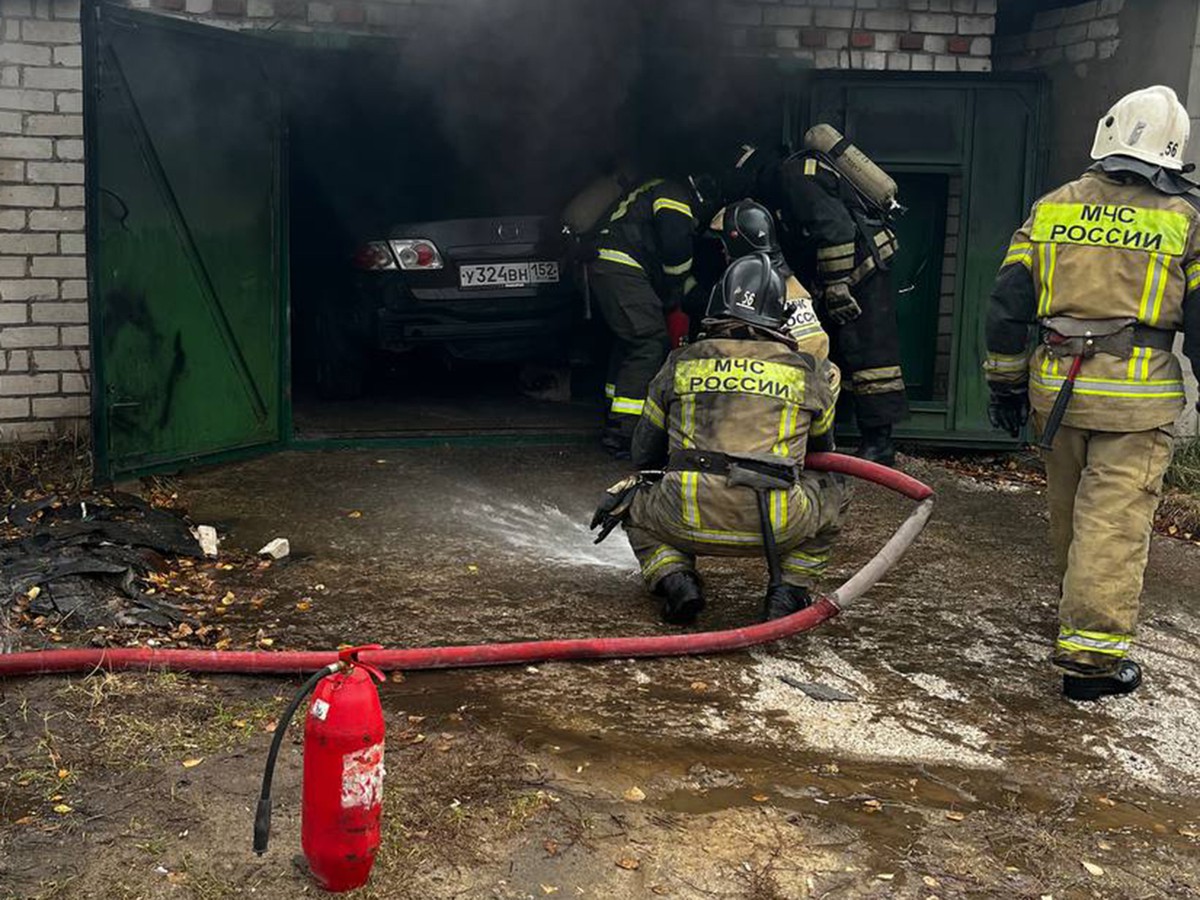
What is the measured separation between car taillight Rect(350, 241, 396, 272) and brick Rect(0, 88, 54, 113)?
81.7 inches

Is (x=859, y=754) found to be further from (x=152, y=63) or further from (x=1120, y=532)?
(x=152, y=63)

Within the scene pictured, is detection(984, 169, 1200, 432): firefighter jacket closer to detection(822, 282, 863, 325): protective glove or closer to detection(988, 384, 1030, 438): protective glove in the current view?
detection(988, 384, 1030, 438): protective glove

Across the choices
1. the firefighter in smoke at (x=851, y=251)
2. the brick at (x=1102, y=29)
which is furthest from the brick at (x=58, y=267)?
the brick at (x=1102, y=29)

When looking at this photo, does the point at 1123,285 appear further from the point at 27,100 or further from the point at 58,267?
the point at 27,100

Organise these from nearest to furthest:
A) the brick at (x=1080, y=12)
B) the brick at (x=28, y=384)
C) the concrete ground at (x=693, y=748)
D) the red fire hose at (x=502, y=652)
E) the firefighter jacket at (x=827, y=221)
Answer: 1. the concrete ground at (x=693, y=748)
2. the red fire hose at (x=502, y=652)
3. the brick at (x=28, y=384)
4. the firefighter jacket at (x=827, y=221)
5. the brick at (x=1080, y=12)

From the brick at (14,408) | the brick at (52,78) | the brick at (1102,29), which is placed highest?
the brick at (1102,29)

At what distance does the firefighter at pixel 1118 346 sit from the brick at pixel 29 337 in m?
5.33

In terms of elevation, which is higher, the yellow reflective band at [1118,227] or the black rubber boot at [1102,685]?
the yellow reflective band at [1118,227]

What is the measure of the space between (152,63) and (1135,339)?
4804mm

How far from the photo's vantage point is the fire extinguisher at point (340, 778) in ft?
8.95

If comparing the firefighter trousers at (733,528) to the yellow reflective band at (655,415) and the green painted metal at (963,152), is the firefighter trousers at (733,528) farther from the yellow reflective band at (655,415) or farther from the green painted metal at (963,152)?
the green painted metal at (963,152)

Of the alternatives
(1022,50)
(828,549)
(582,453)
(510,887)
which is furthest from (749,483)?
(1022,50)

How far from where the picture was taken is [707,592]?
17.0ft

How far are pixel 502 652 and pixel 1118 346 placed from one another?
2301 millimetres
